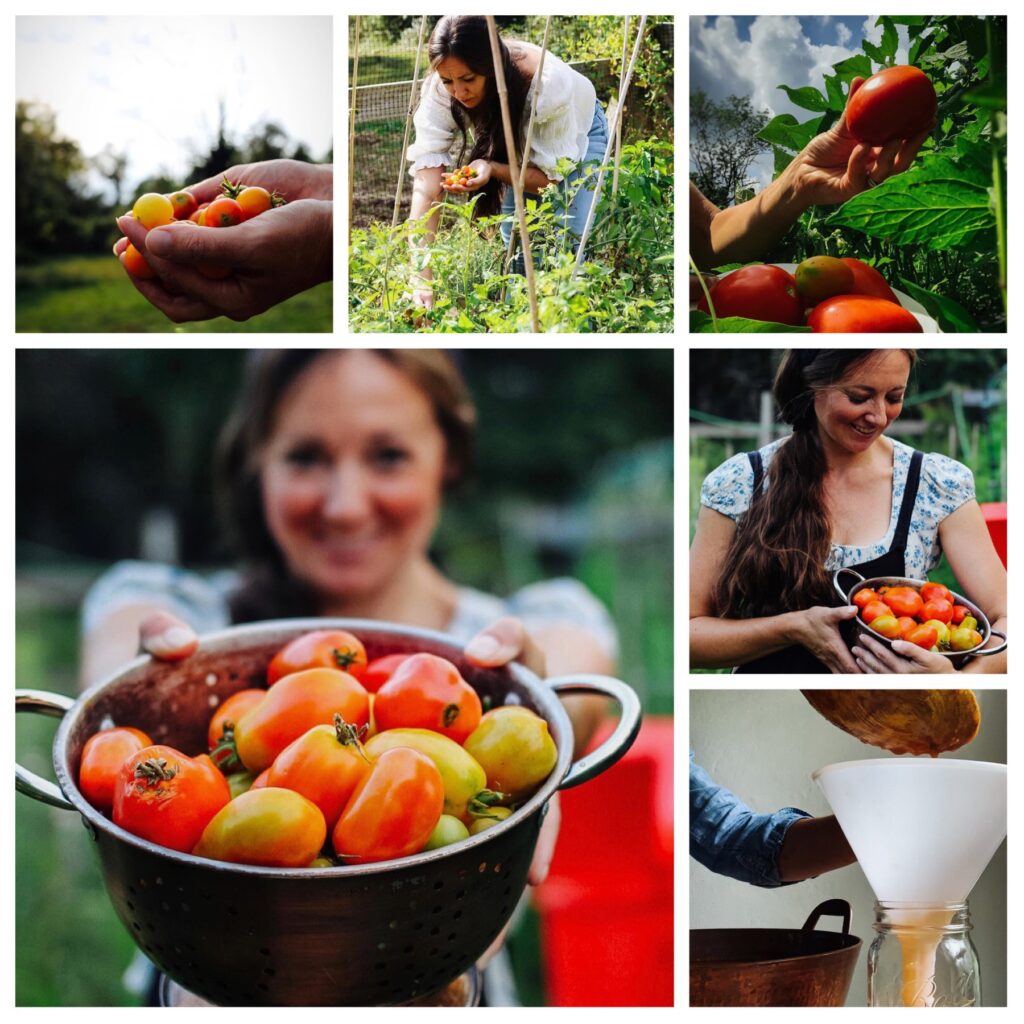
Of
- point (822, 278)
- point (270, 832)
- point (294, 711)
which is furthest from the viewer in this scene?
point (822, 278)

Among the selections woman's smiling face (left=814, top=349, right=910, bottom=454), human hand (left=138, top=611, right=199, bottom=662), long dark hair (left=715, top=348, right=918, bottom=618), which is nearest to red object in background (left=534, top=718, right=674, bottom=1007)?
long dark hair (left=715, top=348, right=918, bottom=618)

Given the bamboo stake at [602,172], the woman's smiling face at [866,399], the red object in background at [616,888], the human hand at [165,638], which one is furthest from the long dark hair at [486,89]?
the red object in background at [616,888]

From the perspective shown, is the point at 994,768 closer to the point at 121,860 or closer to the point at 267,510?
the point at 267,510

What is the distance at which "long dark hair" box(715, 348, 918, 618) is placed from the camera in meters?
2.18

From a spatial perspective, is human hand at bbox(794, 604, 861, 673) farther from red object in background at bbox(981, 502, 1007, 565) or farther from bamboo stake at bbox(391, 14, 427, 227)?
bamboo stake at bbox(391, 14, 427, 227)

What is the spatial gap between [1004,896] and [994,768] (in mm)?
237

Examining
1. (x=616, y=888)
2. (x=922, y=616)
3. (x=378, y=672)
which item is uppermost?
(x=922, y=616)

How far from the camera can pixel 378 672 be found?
216 centimetres

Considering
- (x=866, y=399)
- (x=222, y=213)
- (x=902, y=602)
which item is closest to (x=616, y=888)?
(x=902, y=602)

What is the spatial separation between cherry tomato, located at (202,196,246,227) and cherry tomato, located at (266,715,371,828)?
2.83 ft

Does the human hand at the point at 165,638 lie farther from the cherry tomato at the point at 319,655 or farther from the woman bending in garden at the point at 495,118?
the woman bending in garden at the point at 495,118

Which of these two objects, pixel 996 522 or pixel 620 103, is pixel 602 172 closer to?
pixel 620 103

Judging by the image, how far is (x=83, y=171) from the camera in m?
2.20

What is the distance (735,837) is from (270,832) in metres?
0.80
